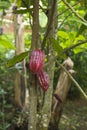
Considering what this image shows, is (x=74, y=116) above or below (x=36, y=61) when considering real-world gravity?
below

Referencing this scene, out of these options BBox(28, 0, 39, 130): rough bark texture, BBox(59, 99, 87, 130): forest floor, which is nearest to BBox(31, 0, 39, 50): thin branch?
BBox(28, 0, 39, 130): rough bark texture

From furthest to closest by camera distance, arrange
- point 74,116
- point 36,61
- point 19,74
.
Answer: point 74,116
point 19,74
point 36,61

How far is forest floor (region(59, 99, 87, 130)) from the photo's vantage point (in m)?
2.08

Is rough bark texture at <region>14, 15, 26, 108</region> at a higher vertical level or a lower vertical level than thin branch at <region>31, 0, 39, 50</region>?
lower

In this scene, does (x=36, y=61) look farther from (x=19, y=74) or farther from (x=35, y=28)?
(x=19, y=74)

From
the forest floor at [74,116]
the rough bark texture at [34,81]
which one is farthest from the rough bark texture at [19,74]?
the rough bark texture at [34,81]

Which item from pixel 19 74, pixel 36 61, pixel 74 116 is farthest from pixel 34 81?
pixel 74 116

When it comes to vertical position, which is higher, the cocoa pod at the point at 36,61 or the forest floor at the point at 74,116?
the cocoa pod at the point at 36,61

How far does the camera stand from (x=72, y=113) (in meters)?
2.38

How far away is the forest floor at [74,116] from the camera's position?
2.08 meters

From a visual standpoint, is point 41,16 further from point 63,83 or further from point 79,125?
point 79,125

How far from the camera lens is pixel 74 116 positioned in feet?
7.60

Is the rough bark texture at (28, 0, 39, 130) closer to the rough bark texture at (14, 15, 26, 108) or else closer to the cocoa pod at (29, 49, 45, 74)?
the cocoa pod at (29, 49, 45, 74)

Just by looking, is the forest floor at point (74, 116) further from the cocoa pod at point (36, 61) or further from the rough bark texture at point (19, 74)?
the cocoa pod at point (36, 61)
